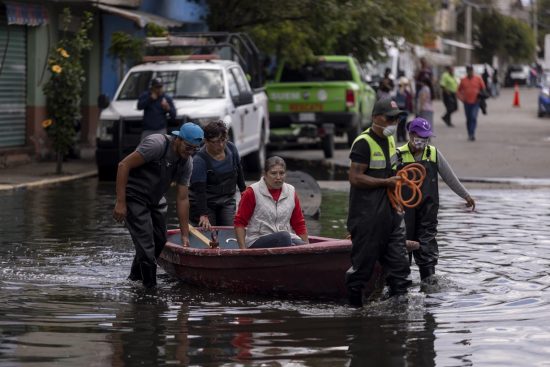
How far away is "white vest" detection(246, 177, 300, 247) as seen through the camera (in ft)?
38.5

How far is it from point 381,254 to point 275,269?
3.16 feet

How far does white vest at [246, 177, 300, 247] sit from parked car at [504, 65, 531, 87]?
294ft

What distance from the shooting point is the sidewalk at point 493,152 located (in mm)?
25531

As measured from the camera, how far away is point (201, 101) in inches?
914

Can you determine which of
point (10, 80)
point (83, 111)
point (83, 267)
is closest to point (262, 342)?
point (83, 267)

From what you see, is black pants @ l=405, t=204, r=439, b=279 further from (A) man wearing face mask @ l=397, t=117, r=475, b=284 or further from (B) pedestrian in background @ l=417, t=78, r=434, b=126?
(B) pedestrian in background @ l=417, t=78, r=434, b=126

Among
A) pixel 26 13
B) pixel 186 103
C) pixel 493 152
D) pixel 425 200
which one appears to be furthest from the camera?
pixel 493 152

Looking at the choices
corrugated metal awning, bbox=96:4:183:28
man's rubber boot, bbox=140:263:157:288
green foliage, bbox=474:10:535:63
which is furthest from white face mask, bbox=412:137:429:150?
green foliage, bbox=474:10:535:63

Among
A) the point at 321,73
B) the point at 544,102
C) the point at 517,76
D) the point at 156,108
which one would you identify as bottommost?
the point at 517,76

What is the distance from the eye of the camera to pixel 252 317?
1068 centimetres

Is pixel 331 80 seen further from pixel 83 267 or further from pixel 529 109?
pixel 529 109

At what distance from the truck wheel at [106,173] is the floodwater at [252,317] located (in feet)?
23.1

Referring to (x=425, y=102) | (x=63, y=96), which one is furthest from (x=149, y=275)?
(x=425, y=102)

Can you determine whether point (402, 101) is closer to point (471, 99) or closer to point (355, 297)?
point (471, 99)
